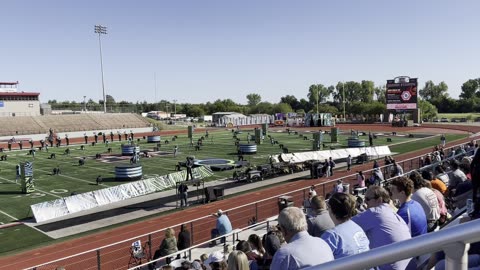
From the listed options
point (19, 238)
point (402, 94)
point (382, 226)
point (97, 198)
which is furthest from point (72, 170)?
point (402, 94)

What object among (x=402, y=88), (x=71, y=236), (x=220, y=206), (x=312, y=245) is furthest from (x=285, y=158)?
(x=402, y=88)

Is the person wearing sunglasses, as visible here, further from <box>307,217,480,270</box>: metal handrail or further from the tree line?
the tree line

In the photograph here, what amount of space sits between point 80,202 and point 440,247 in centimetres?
2276

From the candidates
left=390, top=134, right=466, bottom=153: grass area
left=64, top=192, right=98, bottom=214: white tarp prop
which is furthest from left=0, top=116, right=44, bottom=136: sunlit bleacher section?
left=390, top=134, right=466, bottom=153: grass area

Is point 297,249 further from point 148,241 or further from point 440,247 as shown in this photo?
point 148,241

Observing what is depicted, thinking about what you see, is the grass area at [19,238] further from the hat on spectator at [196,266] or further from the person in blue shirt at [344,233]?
the person in blue shirt at [344,233]

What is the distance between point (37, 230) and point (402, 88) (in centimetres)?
7215

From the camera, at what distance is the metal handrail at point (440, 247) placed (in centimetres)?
171

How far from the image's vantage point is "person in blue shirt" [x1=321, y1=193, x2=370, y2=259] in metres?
4.39

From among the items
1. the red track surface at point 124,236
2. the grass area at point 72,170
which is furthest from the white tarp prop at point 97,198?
the red track surface at point 124,236

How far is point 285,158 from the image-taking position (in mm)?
32844

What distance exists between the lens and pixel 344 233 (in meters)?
4.45

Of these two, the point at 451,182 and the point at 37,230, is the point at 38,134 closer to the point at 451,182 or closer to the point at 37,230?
the point at 37,230

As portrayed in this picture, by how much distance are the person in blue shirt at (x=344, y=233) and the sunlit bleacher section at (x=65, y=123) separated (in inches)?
3158
